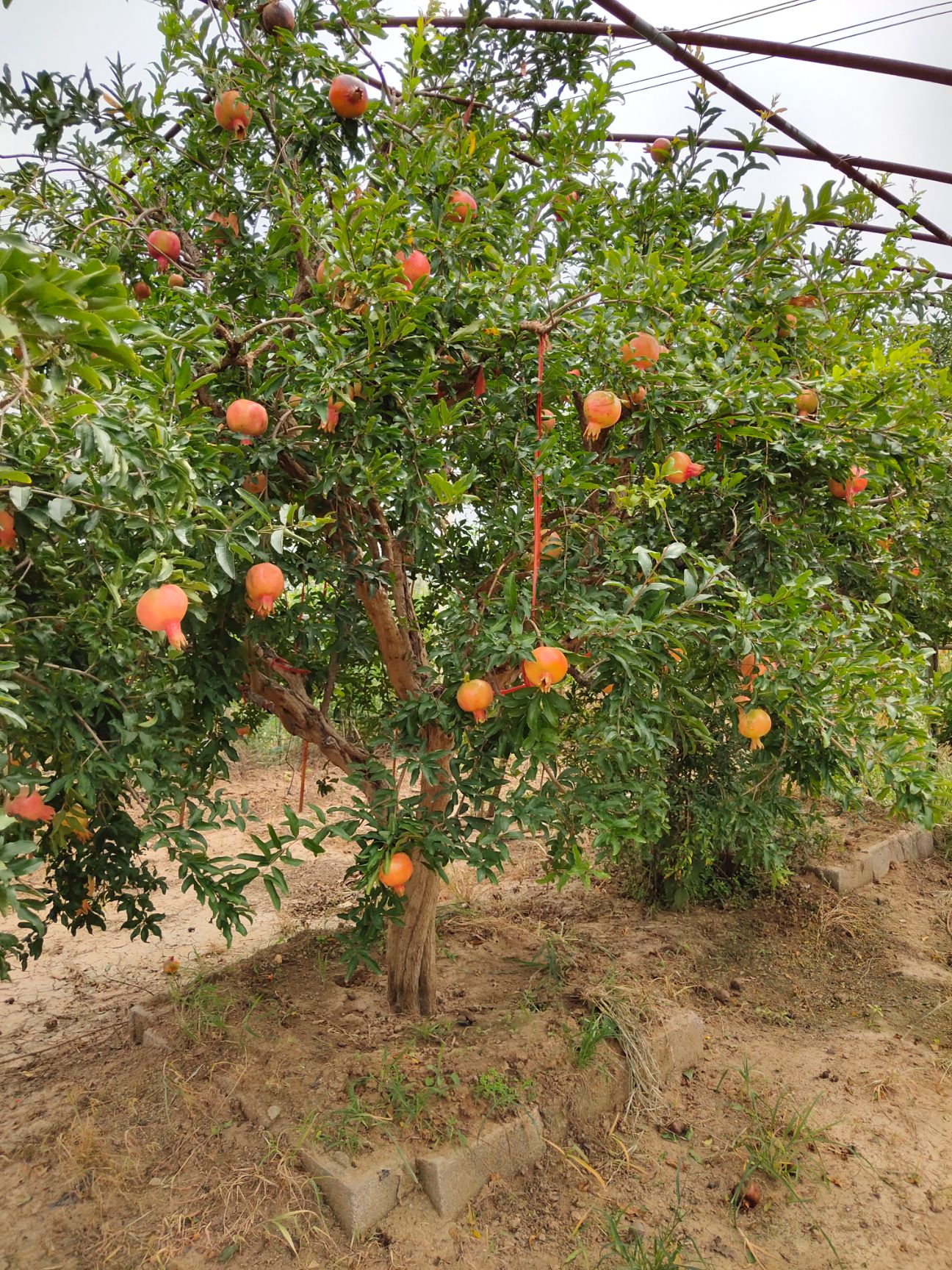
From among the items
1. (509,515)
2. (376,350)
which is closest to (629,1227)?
(509,515)

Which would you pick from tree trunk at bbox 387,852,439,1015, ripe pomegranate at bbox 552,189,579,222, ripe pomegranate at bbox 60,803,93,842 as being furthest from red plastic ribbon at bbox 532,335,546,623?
tree trunk at bbox 387,852,439,1015

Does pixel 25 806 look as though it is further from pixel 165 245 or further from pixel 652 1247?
pixel 652 1247

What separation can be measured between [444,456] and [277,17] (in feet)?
3.74

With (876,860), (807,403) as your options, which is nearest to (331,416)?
(807,403)

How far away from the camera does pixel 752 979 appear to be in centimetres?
378

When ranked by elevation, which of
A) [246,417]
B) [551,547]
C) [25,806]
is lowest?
[25,806]

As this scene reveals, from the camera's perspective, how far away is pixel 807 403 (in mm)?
2176

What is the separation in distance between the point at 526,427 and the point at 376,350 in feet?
1.27

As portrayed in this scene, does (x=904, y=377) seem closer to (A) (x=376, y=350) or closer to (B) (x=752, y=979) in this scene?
(A) (x=376, y=350)

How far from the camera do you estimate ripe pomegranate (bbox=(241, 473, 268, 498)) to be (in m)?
2.01

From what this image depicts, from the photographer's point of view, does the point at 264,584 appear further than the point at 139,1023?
No

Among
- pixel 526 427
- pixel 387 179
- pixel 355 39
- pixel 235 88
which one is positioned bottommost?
pixel 526 427

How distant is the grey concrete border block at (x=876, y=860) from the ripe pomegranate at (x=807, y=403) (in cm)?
290

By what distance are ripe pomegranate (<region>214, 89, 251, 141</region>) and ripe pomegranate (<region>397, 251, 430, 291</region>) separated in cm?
54
